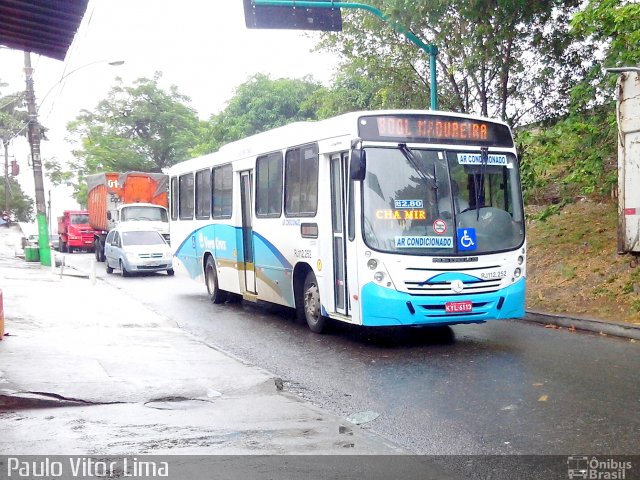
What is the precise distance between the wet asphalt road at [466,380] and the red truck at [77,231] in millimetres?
32827

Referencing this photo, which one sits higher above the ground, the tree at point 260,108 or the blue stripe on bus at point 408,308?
the tree at point 260,108

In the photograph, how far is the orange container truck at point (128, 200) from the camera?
3259 centimetres

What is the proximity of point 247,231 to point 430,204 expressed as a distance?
513 centimetres

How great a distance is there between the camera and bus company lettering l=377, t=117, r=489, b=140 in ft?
33.2

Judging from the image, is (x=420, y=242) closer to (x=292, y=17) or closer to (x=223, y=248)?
(x=223, y=248)

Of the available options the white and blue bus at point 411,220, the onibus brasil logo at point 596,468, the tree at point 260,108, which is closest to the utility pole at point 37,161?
the tree at point 260,108

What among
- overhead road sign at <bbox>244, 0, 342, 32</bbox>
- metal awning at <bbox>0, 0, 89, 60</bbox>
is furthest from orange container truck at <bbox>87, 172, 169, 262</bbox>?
metal awning at <bbox>0, 0, 89, 60</bbox>

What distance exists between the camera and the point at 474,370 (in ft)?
28.7

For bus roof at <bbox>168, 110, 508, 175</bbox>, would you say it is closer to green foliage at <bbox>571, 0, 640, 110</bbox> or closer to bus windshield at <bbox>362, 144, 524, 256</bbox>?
bus windshield at <bbox>362, 144, 524, 256</bbox>

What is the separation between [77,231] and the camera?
44.3 metres

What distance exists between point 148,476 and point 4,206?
228 feet

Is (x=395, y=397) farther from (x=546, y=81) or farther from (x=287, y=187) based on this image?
(x=546, y=81)

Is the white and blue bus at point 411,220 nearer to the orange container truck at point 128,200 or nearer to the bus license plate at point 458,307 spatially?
the bus license plate at point 458,307

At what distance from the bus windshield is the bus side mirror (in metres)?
0.35
